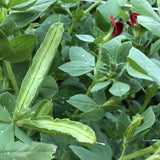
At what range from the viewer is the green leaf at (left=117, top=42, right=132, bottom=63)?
645 mm

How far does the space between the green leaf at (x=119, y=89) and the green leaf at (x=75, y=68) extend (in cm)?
8

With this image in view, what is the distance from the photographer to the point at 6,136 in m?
0.48

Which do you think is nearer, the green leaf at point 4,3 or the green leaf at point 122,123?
the green leaf at point 4,3

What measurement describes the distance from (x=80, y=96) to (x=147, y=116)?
0.15 m

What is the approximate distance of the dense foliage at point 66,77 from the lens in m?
0.51

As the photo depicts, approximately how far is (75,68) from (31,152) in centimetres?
22

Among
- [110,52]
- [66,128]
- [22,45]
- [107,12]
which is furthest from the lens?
[107,12]

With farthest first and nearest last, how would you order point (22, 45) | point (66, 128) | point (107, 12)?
point (107, 12) < point (22, 45) < point (66, 128)

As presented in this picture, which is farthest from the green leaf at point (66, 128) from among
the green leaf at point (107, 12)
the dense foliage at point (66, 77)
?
the green leaf at point (107, 12)

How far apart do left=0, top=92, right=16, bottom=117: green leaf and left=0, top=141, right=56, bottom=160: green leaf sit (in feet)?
0.22

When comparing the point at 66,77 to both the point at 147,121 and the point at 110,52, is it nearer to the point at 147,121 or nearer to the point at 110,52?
the point at 110,52

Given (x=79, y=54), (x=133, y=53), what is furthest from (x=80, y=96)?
(x=133, y=53)

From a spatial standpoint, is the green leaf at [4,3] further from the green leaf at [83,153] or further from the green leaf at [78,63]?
the green leaf at [83,153]

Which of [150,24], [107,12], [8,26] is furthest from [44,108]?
[107,12]
